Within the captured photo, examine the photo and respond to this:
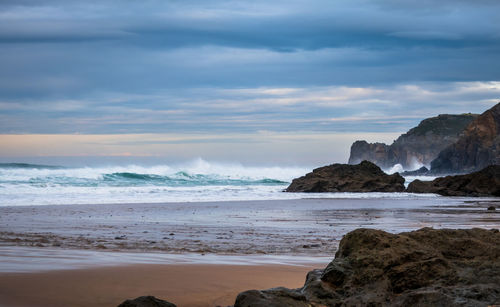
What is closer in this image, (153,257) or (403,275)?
(403,275)

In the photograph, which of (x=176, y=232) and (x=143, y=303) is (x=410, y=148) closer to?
(x=176, y=232)

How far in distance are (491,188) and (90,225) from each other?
2660cm

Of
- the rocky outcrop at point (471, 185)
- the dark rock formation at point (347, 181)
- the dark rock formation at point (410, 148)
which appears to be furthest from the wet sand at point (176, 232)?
the dark rock formation at point (410, 148)

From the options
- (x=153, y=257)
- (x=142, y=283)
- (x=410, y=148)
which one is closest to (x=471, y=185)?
(x=153, y=257)

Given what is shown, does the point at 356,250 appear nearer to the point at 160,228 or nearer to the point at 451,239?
the point at 451,239

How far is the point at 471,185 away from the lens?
32.3m

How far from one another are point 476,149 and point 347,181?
Result: 66.2m

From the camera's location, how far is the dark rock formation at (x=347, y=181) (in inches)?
1352

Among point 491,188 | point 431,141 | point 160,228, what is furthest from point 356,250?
point 431,141

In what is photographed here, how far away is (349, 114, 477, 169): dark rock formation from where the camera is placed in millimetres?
139625

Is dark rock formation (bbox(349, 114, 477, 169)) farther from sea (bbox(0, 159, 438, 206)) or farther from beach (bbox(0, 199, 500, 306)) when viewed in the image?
beach (bbox(0, 199, 500, 306))

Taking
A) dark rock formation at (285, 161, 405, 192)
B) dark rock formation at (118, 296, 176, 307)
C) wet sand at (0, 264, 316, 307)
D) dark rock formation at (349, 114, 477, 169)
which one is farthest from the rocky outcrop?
dark rock formation at (349, 114, 477, 169)

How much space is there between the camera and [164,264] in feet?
20.3

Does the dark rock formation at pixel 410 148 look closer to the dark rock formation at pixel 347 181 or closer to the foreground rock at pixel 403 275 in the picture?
the dark rock formation at pixel 347 181
